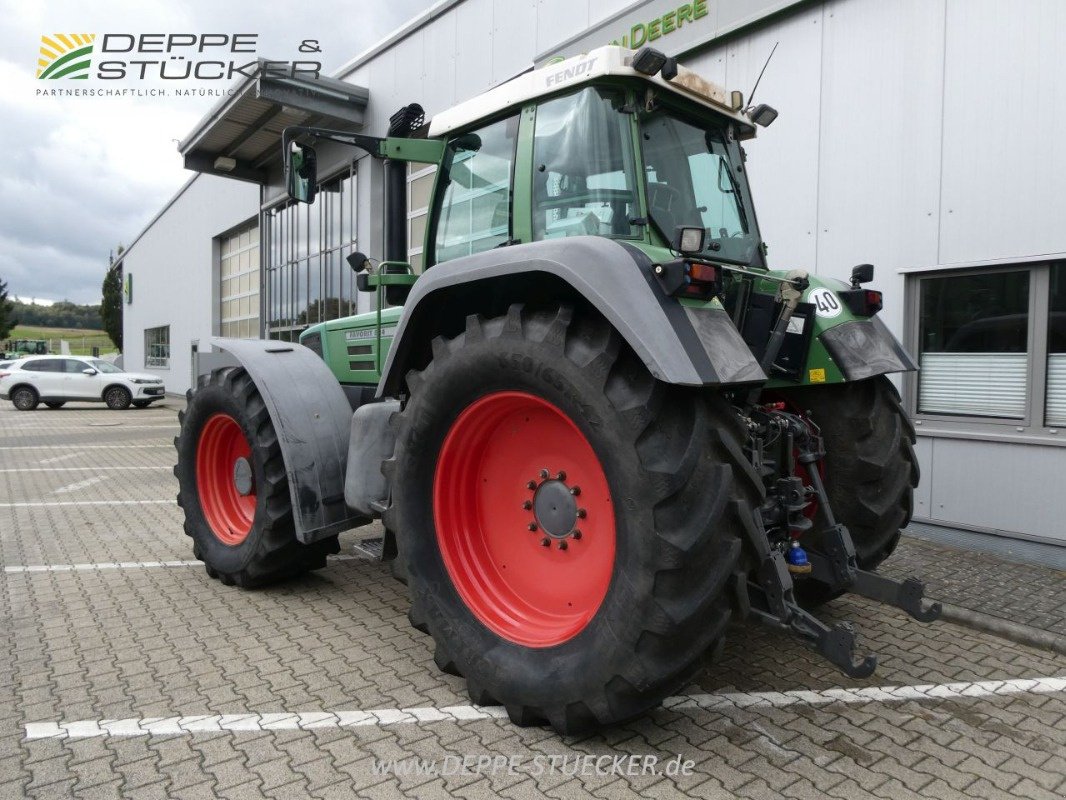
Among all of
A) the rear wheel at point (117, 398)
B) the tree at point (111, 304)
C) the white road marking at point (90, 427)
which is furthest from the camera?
the tree at point (111, 304)

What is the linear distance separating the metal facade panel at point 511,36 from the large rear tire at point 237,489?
6.95 meters

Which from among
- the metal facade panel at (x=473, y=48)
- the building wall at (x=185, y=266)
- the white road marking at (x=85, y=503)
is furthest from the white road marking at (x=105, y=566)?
the building wall at (x=185, y=266)

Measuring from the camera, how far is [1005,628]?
3881 mm

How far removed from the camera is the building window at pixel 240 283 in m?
21.3

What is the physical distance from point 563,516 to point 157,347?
3142cm

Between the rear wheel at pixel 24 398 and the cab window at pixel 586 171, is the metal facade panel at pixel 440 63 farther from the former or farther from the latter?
the rear wheel at pixel 24 398

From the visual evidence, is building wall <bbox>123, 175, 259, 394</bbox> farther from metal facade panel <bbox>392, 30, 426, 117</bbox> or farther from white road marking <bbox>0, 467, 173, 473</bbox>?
white road marking <bbox>0, 467, 173, 473</bbox>

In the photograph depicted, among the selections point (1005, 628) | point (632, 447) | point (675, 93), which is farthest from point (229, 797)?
point (1005, 628)

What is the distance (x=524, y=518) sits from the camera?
3068 millimetres

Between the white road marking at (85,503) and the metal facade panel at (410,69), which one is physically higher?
the metal facade panel at (410,69)

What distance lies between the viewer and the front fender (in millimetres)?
2381

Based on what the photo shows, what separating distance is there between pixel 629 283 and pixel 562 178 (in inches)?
33.1

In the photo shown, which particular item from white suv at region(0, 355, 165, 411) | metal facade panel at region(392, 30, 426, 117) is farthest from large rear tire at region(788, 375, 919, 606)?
white suv at region(0, 355, 165, 411)

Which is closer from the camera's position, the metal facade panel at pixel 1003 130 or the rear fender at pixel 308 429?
the rear fender at pixel 308 429
